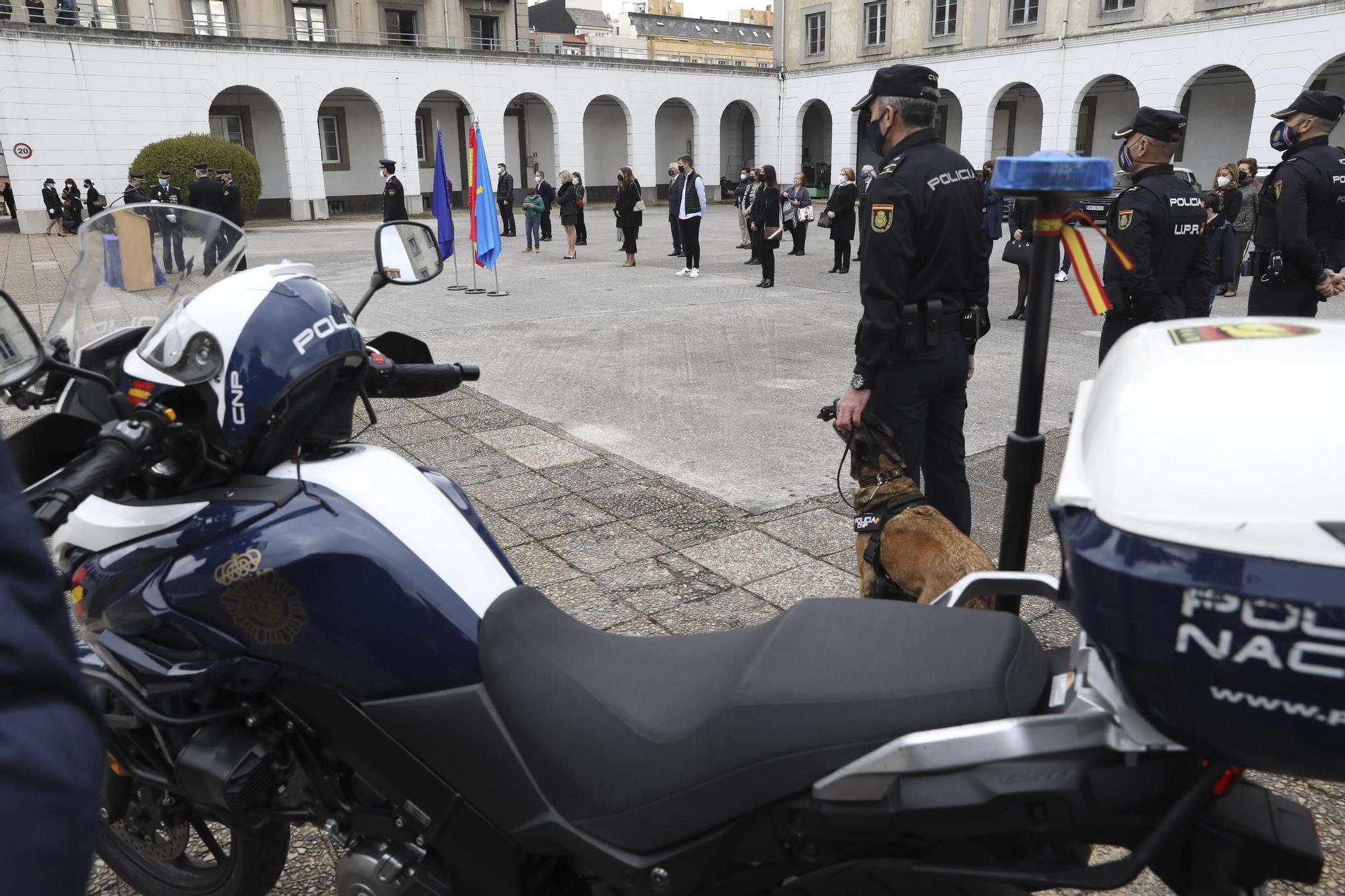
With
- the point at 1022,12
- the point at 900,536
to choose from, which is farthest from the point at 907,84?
the point at 1022,12

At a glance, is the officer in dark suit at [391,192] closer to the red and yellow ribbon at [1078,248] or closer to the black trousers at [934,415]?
the black trousers at [934,415]

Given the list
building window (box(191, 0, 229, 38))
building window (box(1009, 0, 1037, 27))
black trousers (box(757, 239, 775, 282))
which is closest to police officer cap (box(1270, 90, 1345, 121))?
black trousers (box(757, 239, 775, 282))

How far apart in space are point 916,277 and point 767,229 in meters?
9.71

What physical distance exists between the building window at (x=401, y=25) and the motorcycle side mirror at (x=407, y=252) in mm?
38170

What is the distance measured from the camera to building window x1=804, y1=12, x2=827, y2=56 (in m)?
36.5

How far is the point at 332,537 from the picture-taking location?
155 cm

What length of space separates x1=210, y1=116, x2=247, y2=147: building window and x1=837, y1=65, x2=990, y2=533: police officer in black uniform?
33272mm

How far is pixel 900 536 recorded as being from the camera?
10.5ft

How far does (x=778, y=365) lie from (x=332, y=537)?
663 centimetres

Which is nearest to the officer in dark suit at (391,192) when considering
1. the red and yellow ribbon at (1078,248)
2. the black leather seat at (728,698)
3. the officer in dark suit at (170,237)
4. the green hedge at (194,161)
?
the green hedge at (194,161)

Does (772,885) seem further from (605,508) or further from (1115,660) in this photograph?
(605,508)

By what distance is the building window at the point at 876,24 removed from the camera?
3444 centimetres

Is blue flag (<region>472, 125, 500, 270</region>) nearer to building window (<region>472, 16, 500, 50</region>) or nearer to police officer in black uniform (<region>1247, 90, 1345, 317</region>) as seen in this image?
police officer in black uniform (<region>1247, 90, 1345, 317</region>)

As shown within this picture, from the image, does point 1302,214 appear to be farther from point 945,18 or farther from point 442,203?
point 945,18
